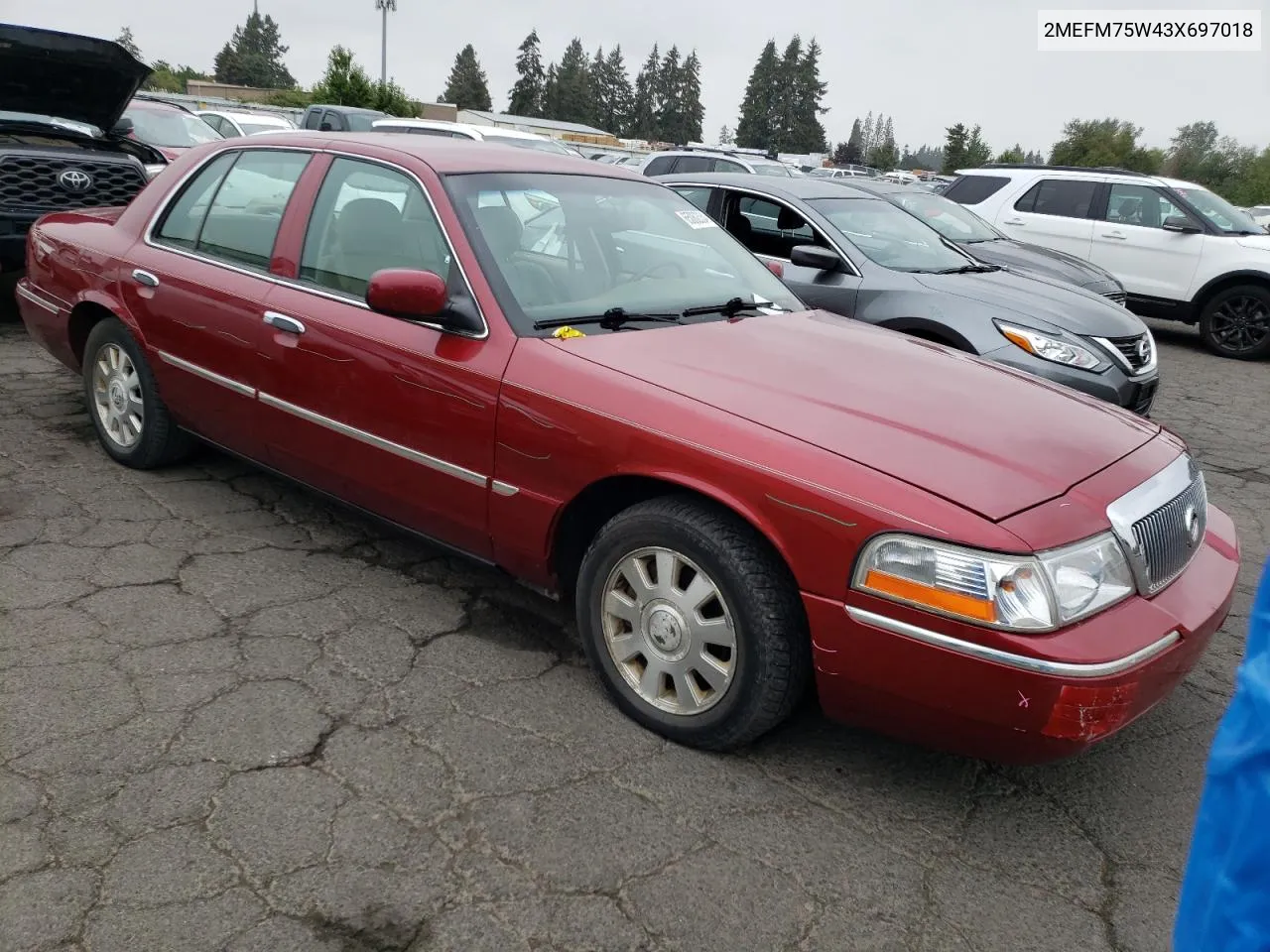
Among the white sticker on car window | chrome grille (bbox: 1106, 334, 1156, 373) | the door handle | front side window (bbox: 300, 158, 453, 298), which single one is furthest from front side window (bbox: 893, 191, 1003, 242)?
the door handle

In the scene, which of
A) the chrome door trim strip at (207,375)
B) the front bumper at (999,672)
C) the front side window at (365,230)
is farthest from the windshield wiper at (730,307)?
the chrome door trim strip at (207,375)

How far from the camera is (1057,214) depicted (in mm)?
11414

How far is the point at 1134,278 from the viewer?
10852 millimetres

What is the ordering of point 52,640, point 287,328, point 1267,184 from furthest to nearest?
point 1267,184
point 287,328
point 52,640

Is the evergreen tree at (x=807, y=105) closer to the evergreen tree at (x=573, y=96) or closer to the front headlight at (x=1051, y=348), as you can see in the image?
the evergreen tree at (x=573, y=96)

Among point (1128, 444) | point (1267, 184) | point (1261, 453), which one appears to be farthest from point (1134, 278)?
point (1267, 184)

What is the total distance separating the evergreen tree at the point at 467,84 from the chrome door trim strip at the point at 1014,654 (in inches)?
3841

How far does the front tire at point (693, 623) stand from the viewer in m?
2.59

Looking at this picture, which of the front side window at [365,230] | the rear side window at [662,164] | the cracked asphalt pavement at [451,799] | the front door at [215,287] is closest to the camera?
the cracked asphalt pavement at [451,799]

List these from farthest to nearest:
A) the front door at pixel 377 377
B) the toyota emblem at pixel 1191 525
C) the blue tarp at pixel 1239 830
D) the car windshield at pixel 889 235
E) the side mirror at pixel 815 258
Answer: the car windshield at pixel 889 235 → the side mirror at pixel 815 258 → the front door at pixel 377 377 → the toyota emblem at pixel 1191 525 → the blue tarp at pixel 1239 830

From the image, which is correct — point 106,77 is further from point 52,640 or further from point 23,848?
point 23,848

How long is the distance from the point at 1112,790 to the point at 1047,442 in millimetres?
992

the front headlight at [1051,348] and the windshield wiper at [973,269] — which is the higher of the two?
the windshield wiper at [973,269]

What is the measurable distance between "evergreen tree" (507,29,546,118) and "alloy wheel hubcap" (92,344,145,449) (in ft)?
326
